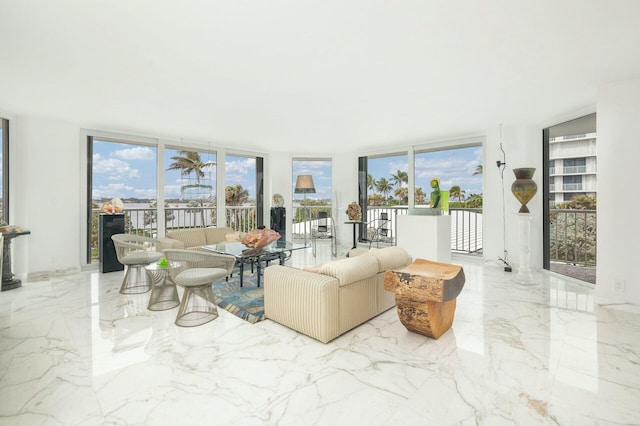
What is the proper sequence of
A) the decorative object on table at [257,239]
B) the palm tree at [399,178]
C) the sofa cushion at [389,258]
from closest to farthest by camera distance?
the sofa cushion at [389,258]
the decorative object on table at [257,239]
the palm tree at [399,178]

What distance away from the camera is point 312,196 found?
7.73 meters

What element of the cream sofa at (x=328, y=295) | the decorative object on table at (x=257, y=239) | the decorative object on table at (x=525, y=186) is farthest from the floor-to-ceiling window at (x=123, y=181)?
the decorative object on table at (x=525, y=186)

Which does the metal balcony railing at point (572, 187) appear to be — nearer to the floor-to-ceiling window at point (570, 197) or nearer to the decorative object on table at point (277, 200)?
the floor-to-ceiling window at point (570, 197)

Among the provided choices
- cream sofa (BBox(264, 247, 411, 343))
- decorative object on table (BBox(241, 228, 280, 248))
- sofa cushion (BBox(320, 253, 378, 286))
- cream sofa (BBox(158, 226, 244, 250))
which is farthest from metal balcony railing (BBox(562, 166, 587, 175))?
cream sofa (BBox(158, 226, 244, 250))

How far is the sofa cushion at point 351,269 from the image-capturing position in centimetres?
248

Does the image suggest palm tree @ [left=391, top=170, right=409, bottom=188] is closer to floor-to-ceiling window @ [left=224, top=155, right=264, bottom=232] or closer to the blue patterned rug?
floor-to-ceiling window @ [left=224, top=155, right=264, bottom=232]

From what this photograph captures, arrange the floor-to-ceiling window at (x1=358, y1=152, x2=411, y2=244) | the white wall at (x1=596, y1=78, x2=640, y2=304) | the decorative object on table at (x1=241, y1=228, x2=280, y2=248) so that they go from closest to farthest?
the white wall at (x1=596, y1=78, x2=640, y2=304), the decorative object on table at (x1=241, y1=228, x2=280, y2=248), the floor-to-ceiling window at (x1=358, y1=152, x2=411, y2=244)

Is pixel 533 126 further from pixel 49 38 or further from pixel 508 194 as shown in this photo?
pixel 49 38

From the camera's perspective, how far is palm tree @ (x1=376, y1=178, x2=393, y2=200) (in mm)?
7062

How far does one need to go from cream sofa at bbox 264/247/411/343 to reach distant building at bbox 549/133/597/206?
146 inches

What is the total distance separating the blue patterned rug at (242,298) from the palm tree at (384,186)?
3948mm

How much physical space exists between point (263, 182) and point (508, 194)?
202 inches

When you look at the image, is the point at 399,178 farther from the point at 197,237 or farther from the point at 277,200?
the point at 197,237

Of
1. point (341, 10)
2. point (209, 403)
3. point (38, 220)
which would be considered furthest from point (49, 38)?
point (38, 220)
